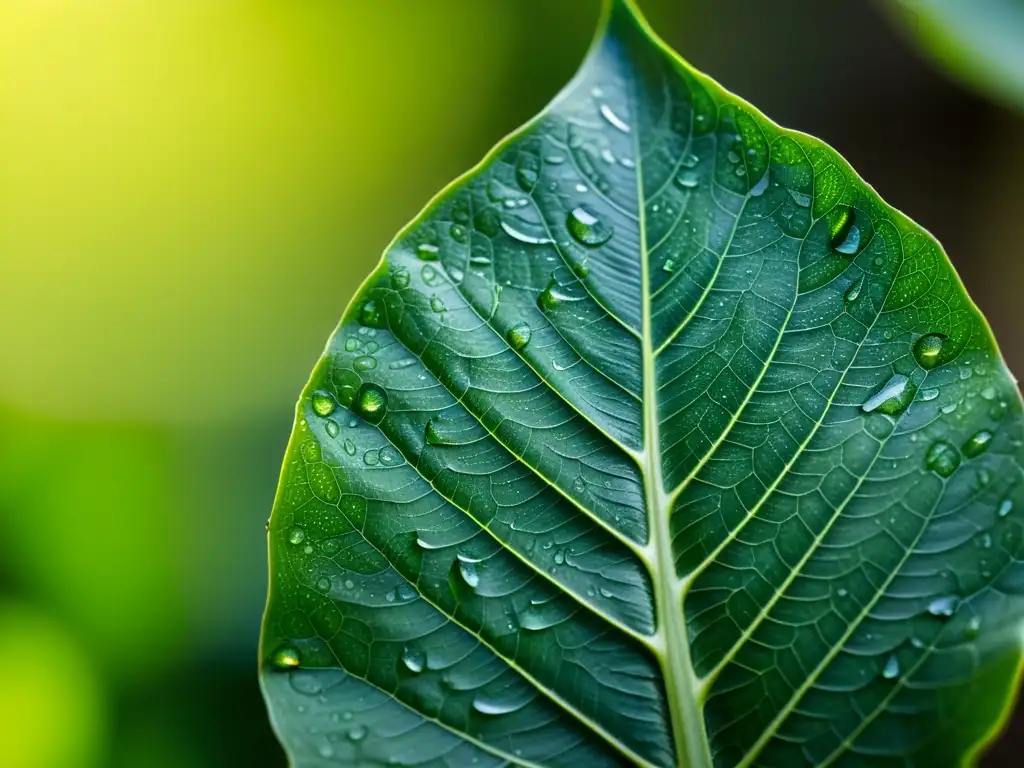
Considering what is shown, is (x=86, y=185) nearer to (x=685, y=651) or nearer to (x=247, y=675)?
(x=247, y=675)

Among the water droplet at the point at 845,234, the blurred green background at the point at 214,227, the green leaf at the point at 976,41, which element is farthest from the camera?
the blurred green background at the point at 214,227

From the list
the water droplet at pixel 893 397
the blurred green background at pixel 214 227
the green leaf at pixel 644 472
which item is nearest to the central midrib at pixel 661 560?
the green leaf at pixel 644 472

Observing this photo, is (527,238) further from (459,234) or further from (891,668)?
(891,668)

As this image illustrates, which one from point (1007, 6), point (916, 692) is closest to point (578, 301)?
point (916, 692)

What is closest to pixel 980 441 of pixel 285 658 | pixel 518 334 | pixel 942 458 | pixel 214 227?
pixel 942 458

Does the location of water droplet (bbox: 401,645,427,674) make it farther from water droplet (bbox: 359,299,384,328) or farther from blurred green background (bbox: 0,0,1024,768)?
blurred green background (bbox: 0,0,1024,768)

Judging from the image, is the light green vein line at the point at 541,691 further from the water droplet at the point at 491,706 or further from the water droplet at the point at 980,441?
the water droplet at the point at 980,441

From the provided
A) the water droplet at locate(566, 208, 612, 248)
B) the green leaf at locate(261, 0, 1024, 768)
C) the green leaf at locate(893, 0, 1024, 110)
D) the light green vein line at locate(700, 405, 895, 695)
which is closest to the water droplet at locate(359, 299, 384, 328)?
the green leaf at locate(261, 0, 1024, 768)
